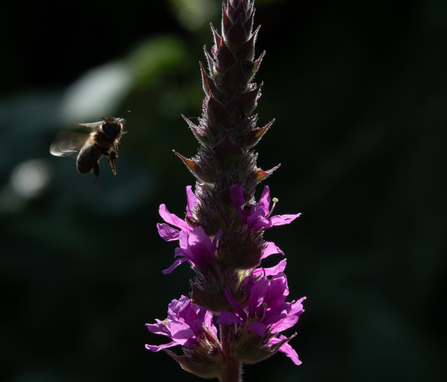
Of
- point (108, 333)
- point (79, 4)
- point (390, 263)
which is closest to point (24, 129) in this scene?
point (108, 333)

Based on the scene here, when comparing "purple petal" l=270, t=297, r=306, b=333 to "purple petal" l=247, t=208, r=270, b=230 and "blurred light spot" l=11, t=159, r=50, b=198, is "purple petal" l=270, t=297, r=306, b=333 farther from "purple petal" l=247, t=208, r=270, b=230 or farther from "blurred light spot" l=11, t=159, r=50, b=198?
"blurred light spot" l=11, t=159, r=50, b=198

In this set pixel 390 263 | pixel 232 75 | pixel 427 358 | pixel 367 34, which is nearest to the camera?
pixel 232 75

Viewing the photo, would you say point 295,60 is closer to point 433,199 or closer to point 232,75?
point 433,199

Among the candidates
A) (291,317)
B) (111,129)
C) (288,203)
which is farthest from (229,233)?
(288,203)

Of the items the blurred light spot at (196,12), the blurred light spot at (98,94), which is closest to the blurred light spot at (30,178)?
the blurred light spot at (98,94)

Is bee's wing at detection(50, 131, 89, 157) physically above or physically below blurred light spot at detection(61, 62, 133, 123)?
below

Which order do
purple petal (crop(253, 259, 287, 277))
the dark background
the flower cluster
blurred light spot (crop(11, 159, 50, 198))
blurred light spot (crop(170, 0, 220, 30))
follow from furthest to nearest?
blurred light spot (crop(170, 0, 220, 30))
the dark background
blurred light spot (crop(11, 159, 50, 198))
purple petal (crop(253, 259, 287, 277))
the flower cluster

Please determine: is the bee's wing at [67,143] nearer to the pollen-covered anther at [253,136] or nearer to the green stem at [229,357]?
the pollen-covered anther at [253,136]

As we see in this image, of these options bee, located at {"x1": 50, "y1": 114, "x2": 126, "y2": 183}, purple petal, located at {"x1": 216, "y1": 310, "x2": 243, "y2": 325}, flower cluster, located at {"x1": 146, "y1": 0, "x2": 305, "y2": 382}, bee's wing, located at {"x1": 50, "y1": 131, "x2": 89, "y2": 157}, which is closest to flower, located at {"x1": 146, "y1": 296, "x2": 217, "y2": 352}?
flower cluster, located at {"x1": 146, "y1": 0, "x2": 305, "y2": 382}
